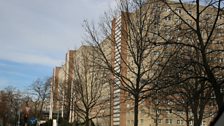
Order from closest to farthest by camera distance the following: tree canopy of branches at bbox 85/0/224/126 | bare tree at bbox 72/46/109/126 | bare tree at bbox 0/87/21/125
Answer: tree canopy of branches at bbox 85/0/224/126
bare tree at bbox 72/46/109/126
bare tree at bbox 0/87/21/125

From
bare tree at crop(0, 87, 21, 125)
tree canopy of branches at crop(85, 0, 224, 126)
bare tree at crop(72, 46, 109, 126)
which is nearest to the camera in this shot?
tree canopy of branches at crop(85, 0, 224, 126)

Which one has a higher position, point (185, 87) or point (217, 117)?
point (185, 87)

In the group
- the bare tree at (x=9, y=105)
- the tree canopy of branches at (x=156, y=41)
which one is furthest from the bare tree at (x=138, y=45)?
the bare tree at (x=9, y=105)

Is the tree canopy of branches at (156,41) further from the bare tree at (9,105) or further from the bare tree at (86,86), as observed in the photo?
the bare tree at (9,105)

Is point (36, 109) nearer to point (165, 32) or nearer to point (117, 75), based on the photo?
point (117, 75)

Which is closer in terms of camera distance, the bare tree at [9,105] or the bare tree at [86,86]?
the bare tree at [86,86]

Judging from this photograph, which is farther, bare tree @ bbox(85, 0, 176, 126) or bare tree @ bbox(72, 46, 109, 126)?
bare tree @ bbox(72, 46, 109, 126)

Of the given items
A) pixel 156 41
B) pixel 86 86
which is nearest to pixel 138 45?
pixel 156 41

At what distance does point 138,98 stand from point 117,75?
268 cm

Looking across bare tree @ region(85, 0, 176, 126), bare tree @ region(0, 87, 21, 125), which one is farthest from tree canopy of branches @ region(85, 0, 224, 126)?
bare tree @ region(0, 87, 21, 125)

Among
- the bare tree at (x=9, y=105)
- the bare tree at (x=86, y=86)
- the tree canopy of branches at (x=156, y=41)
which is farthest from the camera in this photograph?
the bare tree at (x=9, y=105)

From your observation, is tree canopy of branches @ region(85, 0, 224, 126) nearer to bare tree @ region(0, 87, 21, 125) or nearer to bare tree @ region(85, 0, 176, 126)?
bare tree @ region(85, 0, 176, 126)

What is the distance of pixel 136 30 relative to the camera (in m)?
24.0

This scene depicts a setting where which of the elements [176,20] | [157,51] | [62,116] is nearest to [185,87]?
[157,51]
